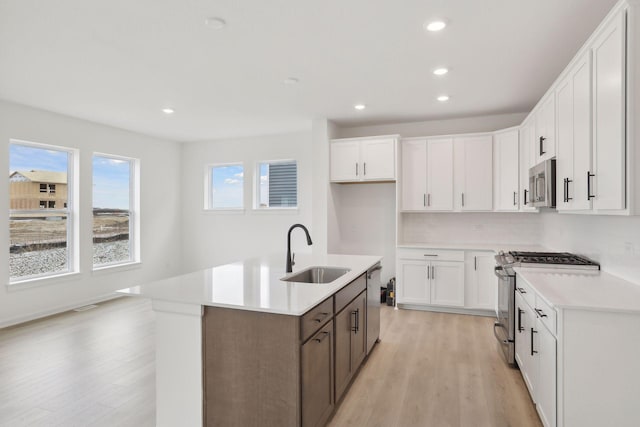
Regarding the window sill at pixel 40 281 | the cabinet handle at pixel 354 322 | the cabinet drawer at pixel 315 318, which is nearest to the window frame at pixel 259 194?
the window sill at pixel 40 281

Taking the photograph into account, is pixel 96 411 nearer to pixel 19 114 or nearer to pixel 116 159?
pixel 19 114

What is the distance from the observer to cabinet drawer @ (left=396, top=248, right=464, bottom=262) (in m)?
4.73

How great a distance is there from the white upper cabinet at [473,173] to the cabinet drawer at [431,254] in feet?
2.11

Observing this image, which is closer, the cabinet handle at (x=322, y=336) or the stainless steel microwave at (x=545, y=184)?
the cabinet handle at (x=322, y=336)

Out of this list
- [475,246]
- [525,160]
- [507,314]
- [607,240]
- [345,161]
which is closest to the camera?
[607,240]

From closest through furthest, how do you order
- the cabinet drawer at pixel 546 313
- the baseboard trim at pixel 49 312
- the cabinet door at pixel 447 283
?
1. the cabinet drawer at pixel 546 313
2. the baseboard trim at pixel 49 312
3. the cabinet door at pixel 447 283

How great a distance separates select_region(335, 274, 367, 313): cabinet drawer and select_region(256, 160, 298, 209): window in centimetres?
338

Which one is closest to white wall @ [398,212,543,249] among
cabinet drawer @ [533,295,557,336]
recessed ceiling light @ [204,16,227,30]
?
cabinet drawer @ [533,295,557,336]

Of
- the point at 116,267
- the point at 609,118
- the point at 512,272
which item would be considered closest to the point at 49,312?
the point at 116,267

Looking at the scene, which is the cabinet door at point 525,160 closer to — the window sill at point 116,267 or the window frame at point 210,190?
the window frame at point 210,190

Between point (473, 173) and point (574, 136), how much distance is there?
8.10ft

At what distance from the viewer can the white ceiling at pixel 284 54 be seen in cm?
240

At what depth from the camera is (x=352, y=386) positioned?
9.29ft

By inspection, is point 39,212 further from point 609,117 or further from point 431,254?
point 609,117
